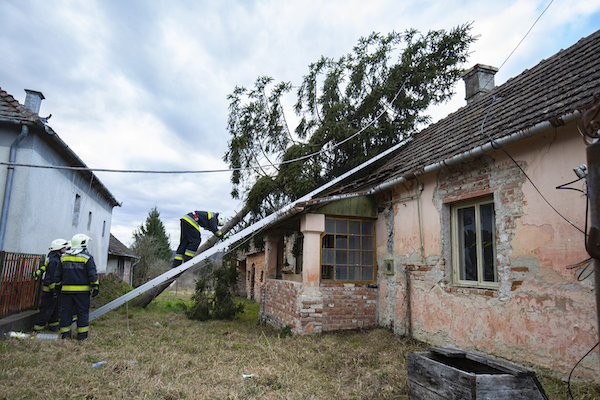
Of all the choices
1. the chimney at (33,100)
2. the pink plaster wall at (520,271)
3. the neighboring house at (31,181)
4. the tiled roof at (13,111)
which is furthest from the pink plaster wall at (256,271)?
the pink plaster wall at (520,271)

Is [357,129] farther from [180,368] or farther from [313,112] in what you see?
[180,368]

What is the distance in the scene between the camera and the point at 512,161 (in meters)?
5.43

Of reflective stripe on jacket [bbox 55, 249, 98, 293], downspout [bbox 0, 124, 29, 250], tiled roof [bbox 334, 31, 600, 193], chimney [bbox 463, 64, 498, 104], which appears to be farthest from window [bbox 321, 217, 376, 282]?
downspout [bbox 0, 124, 29, 250]

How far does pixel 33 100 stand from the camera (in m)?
10.0

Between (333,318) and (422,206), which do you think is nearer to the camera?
(422,206)

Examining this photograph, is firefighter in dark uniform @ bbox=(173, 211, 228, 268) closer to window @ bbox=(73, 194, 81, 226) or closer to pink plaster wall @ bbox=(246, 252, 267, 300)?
window @ bbox=(73, 194, 81, 226)

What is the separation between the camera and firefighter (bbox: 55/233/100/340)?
7.17m

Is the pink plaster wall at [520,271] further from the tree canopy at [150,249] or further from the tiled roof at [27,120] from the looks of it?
the tree canopy at [150,249]

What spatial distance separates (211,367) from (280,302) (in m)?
3.82

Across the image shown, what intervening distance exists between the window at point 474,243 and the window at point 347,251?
8.07ft

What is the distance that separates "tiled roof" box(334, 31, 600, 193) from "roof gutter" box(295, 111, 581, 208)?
6cm

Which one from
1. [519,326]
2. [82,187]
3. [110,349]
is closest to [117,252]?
[82,187]

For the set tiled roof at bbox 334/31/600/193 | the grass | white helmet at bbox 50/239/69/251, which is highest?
tiled roof at bbox 334/31/600/193

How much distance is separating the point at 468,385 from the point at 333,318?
4.95 metres
